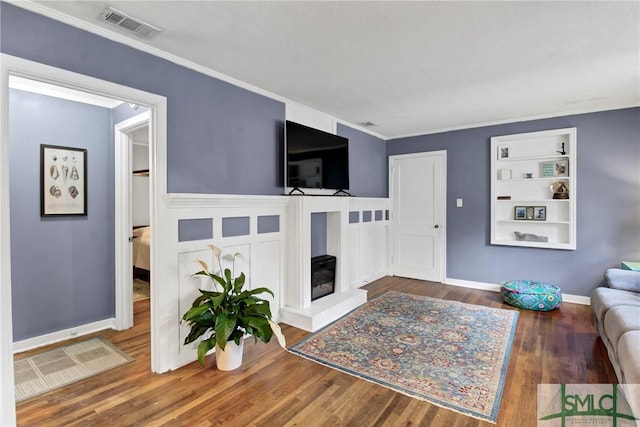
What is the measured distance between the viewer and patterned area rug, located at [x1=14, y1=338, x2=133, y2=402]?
7.35 feet

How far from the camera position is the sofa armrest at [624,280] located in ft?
9.86

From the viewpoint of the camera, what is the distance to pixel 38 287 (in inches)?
113

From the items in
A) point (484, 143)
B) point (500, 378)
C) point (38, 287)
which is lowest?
point (500, 378)

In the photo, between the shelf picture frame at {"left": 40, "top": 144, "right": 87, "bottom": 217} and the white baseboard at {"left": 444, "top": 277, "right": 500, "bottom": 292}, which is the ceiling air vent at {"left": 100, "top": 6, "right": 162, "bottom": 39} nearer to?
the shelf picture frame at {"left": 40, "top": 144, "right": 87, "bottom": 217}

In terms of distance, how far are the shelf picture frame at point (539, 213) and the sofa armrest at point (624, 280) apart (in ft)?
4.02

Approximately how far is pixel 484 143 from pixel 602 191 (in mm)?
1494

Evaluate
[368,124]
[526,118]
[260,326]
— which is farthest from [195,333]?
[526,118]

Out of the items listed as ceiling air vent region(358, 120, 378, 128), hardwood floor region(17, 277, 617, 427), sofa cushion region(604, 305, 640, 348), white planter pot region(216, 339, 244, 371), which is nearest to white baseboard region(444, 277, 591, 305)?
hardwood floor region(17, 277, 617, 427)

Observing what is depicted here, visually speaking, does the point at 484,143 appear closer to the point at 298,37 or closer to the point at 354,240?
the point at 354,240

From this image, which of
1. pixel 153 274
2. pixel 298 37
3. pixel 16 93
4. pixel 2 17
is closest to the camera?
pixel 2 17

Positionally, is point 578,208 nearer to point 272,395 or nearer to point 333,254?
point 333,254

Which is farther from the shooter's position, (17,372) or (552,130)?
(552,130)

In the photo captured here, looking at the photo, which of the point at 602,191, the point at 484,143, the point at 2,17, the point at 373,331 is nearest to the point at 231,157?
the point at 2,17

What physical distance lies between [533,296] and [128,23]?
467cm
